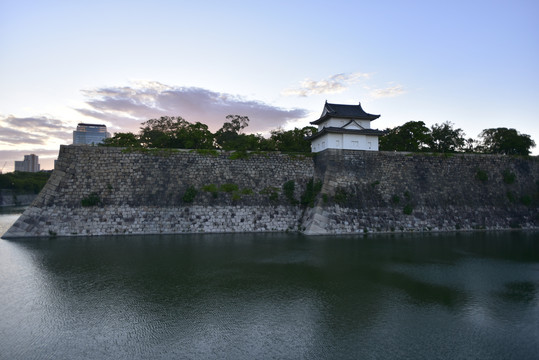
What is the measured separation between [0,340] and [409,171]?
93.2 ft

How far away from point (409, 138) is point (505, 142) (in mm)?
11248

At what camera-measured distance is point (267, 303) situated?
10.1 m

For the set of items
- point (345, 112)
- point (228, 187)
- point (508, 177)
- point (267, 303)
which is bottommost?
point (267, 303)

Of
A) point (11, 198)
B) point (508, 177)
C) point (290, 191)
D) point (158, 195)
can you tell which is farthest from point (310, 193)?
point (11, 198)

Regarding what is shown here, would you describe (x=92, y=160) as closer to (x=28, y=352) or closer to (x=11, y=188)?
(x=28, y=352)

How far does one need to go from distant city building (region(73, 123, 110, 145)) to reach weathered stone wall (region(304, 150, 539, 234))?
428ft

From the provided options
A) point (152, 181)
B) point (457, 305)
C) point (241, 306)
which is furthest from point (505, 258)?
point (152, 181)

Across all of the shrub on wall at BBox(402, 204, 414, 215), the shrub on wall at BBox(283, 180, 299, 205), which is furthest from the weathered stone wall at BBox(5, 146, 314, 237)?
the shrub on wall at BBox(402, 204, 414, 215)

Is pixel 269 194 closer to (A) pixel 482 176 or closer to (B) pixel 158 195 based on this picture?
(B) pixel 158 195

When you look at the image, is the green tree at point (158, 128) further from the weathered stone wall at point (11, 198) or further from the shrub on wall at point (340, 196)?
the weathered stone wall at point (11, 198)

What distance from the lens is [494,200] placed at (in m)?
29.2

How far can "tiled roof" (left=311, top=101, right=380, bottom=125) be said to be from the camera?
93.4ft

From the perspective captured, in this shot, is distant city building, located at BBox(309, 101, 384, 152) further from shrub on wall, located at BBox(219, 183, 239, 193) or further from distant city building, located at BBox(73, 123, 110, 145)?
distant city building, located at BBox(73, 123, 110, 145)

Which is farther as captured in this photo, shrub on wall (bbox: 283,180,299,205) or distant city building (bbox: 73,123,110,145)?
distant city building (bbox: 73,123,110,145)
